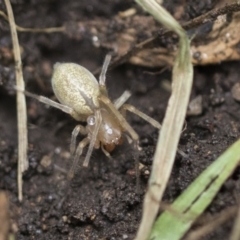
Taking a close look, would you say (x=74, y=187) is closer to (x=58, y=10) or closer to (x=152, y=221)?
(x=152, y=221)

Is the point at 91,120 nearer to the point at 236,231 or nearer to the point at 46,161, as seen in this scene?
the point at 46,161

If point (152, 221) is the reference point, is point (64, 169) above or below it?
above

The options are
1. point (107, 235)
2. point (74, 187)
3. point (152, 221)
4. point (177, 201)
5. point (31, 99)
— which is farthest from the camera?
point (31, 99)

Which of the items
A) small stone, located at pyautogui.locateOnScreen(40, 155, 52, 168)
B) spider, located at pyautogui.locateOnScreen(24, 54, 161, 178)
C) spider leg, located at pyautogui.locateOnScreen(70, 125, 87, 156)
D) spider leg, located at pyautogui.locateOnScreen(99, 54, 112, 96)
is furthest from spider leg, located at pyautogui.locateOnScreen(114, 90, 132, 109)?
small stone, located at pyautogui.locateOnScreen(40, 155, 52, 168)

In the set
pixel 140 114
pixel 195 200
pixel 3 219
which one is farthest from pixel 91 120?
pixel 195 200

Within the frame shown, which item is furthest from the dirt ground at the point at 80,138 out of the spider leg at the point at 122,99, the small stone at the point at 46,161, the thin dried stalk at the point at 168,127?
the thin dried stalk at the point at 168,127

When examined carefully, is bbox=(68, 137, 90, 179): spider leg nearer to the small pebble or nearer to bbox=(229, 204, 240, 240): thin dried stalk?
the small pebble

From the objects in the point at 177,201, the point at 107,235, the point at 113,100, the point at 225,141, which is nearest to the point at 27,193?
the point at 107,235
